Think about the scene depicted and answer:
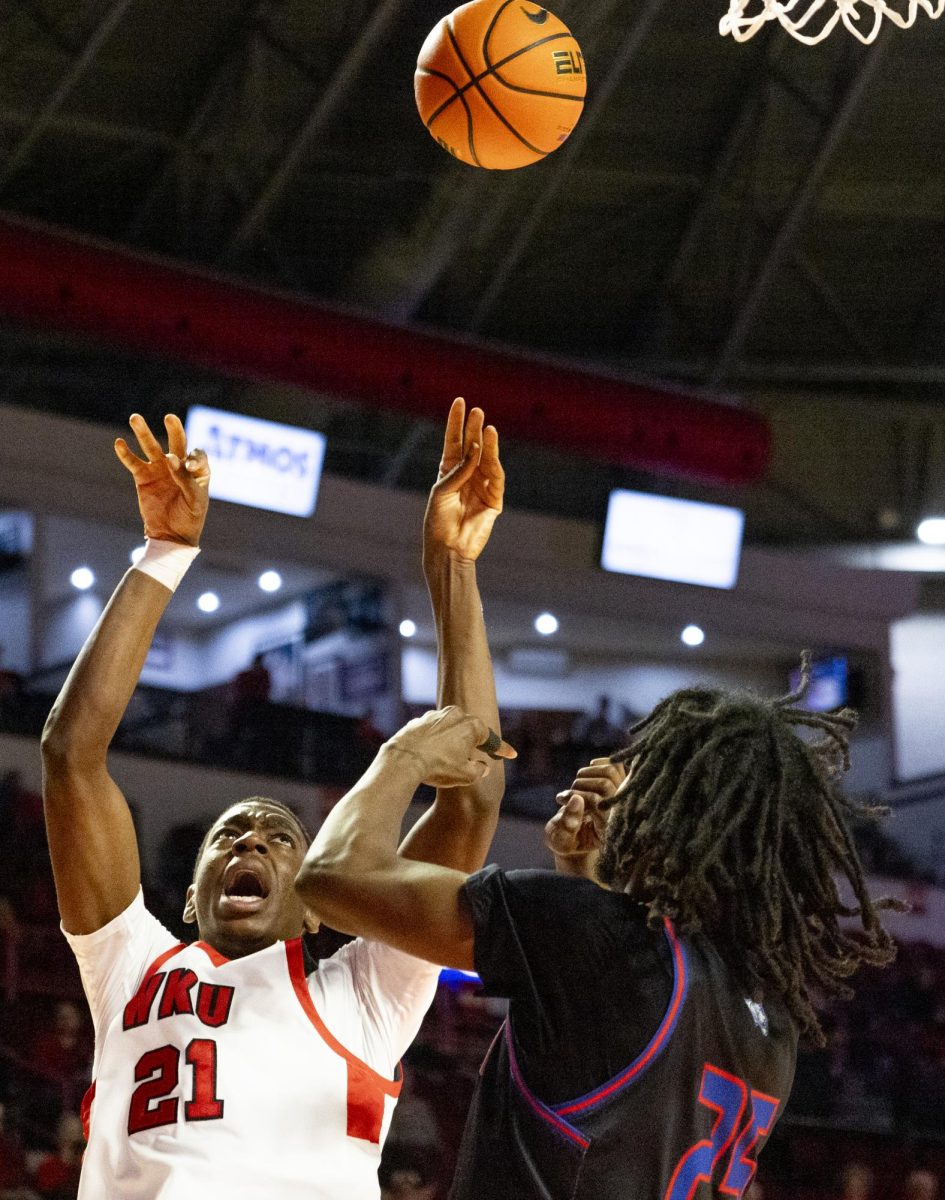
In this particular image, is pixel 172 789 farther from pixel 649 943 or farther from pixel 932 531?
pixel 649 943

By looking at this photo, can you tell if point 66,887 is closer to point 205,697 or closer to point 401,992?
point 401,992

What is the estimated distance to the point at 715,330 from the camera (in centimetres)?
1666

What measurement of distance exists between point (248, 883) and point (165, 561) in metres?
0.71

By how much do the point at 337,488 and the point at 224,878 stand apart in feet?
37.6

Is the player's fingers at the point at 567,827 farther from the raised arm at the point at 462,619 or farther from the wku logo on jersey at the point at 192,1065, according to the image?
the wku logo on jersey at the point at 192,1065

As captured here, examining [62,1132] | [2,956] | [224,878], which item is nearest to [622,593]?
[2,956]

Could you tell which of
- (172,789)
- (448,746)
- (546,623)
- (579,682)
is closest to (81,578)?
(172,789)

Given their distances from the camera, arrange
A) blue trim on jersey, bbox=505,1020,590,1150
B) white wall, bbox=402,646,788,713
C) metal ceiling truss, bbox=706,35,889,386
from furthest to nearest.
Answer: white wall, bbox=402,646,788,713, metal ceiling truss, bbox=706,35,889,386, blue trim on jersey, bbox=505,1020,590,1150

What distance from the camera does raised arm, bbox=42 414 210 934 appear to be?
2.89m

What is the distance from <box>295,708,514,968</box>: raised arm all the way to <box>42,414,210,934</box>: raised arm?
0.82 meters

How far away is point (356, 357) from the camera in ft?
41.8

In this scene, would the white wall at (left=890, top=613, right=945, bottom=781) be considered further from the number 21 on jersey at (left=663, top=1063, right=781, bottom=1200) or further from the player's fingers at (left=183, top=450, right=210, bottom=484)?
the number 21 on jersey at (left=663, top=1063, right=781, bottom=1200)

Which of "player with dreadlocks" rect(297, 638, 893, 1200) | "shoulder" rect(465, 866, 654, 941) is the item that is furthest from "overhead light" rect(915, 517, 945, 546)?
"shoulder" rect(465, 866, 654, 941)

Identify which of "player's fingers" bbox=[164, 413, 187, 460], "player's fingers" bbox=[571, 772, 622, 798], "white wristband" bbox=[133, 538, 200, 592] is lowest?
"player's fingers" bbox=[571, 772, 622, 798]
